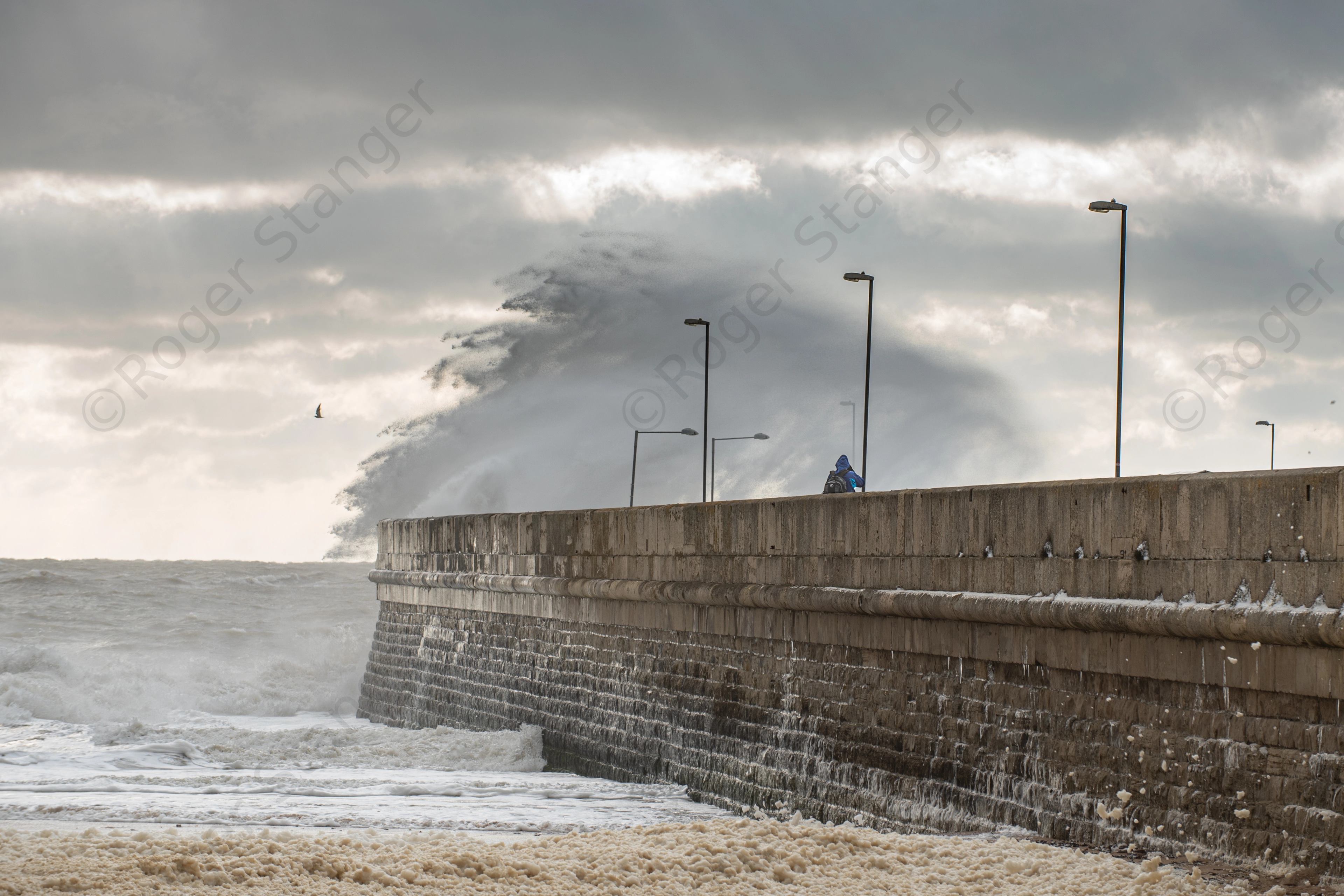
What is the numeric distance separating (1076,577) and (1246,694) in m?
1.61

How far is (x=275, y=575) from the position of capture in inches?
3214

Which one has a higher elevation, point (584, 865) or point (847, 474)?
point (847, 474)

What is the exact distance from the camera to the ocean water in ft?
44.5

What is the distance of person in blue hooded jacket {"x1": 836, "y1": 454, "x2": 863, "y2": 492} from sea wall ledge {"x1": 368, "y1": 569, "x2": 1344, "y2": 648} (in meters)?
3.19

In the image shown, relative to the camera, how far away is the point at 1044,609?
9328 millimetres

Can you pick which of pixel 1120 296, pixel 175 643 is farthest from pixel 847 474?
pixel 175 643

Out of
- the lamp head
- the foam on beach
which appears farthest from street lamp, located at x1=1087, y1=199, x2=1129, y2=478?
the foam on beach

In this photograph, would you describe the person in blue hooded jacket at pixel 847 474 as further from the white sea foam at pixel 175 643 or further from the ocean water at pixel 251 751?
the white sea foam at pixel 175 643

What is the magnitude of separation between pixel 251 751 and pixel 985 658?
12.0m

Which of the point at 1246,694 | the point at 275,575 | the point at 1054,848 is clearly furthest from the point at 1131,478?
the point at 275,575

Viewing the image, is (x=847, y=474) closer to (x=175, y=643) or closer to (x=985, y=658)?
(x=985, y=658)

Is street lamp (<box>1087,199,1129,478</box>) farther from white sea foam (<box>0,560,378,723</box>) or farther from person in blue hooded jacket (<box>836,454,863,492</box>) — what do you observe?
white sea foam (<box>0,560,378,723</box>)

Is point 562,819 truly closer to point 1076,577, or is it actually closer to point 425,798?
point 425,798

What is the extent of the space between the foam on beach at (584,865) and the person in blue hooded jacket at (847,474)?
773 cm
